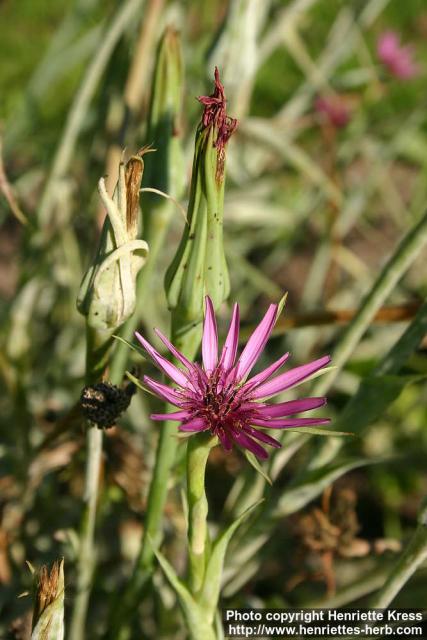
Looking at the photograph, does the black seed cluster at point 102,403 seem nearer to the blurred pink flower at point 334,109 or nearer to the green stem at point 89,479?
the green stem at point 89,479

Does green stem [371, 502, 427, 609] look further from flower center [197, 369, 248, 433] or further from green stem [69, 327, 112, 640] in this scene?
green stem [69, 327, 112, 640]

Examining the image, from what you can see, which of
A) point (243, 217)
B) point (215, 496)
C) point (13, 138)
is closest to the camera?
point (13, 138)

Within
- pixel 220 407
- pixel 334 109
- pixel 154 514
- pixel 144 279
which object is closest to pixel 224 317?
pixel 334 109

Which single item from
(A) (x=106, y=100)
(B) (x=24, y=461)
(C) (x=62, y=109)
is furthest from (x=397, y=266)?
(C) (x=62, y=109)

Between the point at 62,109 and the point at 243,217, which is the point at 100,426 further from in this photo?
the point at 62,109

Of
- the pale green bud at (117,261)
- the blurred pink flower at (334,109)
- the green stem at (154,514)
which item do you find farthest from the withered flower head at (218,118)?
the blurred pink flower at (334,109)

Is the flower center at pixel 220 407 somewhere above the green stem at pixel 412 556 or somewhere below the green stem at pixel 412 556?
above

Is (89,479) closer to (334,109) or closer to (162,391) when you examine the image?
(162,391)
